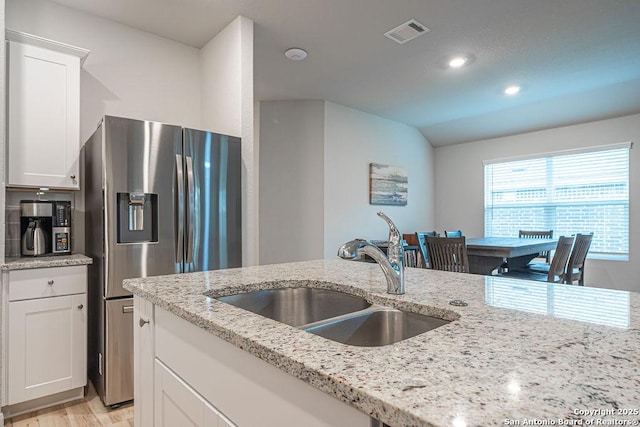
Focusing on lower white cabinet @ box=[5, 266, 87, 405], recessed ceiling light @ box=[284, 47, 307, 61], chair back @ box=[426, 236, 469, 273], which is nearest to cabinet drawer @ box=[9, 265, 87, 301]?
lower white cabinet @ box=[5, 266, 87, 405]

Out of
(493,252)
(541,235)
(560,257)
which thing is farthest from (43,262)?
(541,235)

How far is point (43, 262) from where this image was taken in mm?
2143

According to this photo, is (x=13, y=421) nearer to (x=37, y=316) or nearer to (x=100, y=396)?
(x=100, y=396)

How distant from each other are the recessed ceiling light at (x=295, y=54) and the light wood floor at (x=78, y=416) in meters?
3.00

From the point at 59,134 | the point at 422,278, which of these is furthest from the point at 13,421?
the point at 422,278

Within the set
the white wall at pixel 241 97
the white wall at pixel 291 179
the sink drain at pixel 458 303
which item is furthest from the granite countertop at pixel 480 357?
the white wall at pixel 291 179

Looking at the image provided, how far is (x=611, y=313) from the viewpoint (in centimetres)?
93

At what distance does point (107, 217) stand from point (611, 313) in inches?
90.7

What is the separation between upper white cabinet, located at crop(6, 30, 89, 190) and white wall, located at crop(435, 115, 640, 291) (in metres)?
5.64

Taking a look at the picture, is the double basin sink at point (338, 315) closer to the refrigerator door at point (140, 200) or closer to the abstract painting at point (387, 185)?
the refrigerator door at point (140, 200)

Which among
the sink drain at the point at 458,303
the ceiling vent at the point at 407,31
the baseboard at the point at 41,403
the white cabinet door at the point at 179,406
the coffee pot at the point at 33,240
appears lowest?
the baseboard at the point at 41,403

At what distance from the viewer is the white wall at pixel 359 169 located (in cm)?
473

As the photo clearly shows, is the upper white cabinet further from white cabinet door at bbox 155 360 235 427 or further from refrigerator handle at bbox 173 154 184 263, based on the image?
white cabinet door at bbox 155 360 235 427

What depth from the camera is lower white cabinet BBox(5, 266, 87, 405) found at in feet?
6.77
